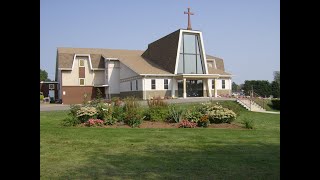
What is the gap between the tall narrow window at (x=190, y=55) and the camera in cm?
4372

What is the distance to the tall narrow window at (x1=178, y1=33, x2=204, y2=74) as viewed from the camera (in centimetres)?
4372

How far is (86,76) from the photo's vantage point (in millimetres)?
48906

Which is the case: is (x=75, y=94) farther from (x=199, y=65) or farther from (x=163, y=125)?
(x=163, y=125)

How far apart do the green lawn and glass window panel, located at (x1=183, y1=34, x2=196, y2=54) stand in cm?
3241

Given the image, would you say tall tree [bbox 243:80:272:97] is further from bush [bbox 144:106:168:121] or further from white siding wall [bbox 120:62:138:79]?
bush [bbox 144:106:168:121]

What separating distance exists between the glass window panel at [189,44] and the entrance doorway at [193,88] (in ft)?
14.5

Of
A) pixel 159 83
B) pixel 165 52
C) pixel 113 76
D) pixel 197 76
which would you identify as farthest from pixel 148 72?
pixel 113 76

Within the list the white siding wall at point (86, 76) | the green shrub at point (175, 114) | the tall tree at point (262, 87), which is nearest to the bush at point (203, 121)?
the green shrub at point (175, 114)

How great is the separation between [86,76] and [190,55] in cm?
1698

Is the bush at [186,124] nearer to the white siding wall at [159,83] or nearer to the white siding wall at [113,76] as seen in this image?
the white siding wall at [159,83]
